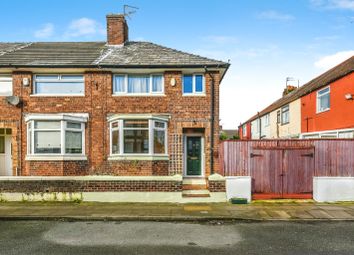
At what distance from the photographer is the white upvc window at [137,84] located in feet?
53.9

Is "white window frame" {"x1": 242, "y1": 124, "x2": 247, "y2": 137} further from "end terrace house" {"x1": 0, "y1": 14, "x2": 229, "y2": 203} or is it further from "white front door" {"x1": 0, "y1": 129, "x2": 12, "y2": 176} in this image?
"white front door" {"x1": 0, "y1": 129, "x2": 12, "y2": 176}

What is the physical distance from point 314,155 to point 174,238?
7.40 metres

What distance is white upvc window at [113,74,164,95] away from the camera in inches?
647

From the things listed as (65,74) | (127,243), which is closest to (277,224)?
(127,243)

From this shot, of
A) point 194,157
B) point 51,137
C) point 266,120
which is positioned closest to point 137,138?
point 194,157

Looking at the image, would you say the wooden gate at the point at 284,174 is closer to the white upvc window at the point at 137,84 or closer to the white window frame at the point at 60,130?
the white upvc window at the point at 137,84

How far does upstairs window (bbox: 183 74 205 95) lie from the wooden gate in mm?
4756

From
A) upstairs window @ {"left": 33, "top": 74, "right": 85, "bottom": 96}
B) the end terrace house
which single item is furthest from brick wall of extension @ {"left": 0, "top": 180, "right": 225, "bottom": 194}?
upstairs window @ {"left": 33, "top": 74, "right": 85, "bottom": 96}

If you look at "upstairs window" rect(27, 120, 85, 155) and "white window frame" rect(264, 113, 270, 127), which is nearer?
"upstairs window" rect(27, 120, 85, 155)

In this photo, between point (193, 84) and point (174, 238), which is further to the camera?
point (193, 84)

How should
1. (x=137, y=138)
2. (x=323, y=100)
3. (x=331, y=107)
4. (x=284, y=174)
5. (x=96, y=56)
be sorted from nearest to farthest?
1. (x=284, y=174)
2. (x=137, y=138)
3. (x=96, y=56)
4. (x=331, y=107)
5. (x=323, y=100)

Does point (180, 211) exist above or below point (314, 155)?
below

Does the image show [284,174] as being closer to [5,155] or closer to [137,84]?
[137,84]

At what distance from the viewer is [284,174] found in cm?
→ 1331
